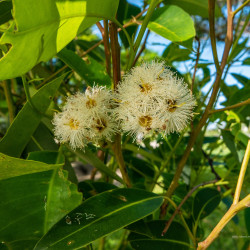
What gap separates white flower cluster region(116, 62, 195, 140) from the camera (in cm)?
48

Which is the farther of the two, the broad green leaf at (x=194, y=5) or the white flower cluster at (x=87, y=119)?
the broad green leaf at (x=194, y=5)

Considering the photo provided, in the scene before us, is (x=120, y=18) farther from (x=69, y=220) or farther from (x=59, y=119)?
(x=69, y=220)

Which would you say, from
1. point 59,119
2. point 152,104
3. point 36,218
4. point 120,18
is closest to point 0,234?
point 36,218

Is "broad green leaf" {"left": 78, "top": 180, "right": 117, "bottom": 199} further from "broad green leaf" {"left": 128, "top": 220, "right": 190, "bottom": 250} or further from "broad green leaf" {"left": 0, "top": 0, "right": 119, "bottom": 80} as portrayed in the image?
"broad green leaf" {"left": 0, "top": 0, "right": 119, "bottom": 80}

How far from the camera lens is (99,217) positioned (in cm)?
47

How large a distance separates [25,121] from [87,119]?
0.11m

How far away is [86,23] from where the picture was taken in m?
0.42

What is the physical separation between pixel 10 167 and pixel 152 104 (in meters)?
0.24

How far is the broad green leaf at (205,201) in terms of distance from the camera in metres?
0.73

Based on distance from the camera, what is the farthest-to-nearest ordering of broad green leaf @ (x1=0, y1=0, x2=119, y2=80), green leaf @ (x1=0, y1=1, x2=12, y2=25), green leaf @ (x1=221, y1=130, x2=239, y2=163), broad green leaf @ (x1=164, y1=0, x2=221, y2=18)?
broad green leaf @ (x1=164, y1=0, x2=221, y2=18)
green leaf @ (x1=221, y1=130, x2=239, y2=163)
green leaf @ (x1=0, y1=1, x2=12, y2=25)
broad green leaf @ (x1=0, y1=0, x2=119, y2=80)

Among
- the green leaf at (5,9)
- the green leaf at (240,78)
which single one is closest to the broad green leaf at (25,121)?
the green leaf at (5,9)

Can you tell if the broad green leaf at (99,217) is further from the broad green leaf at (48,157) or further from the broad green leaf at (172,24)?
the broad green leaf at (172,24)

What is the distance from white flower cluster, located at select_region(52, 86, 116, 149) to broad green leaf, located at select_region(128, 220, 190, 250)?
214 mm

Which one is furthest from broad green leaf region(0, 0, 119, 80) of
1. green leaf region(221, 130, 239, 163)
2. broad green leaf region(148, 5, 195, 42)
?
green leaf region(221, 130, 239, 163)
